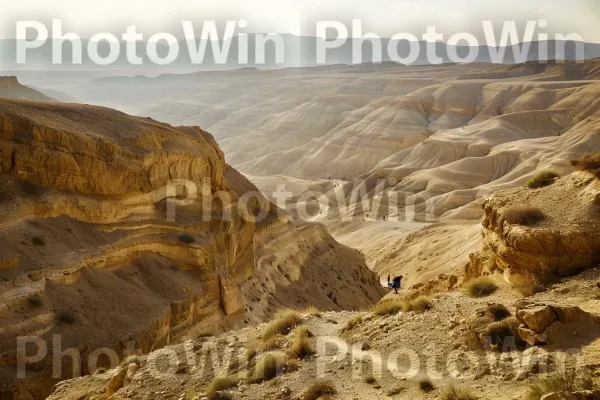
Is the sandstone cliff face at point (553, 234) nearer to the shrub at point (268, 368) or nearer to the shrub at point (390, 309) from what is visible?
the shrub at point (390, 309)

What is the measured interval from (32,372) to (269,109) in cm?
13407

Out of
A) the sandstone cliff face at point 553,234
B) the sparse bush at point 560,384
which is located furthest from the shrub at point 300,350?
the sandstone cliff face at point 553,234

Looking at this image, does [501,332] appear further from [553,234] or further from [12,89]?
[12,89]

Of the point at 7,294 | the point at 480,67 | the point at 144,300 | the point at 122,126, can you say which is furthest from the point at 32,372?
the point at 480,67

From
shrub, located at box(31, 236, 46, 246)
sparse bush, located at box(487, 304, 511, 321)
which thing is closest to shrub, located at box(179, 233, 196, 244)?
shrub, located at box(31, 236, 46, 246)

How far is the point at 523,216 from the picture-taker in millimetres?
10844

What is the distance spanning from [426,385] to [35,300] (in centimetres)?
896

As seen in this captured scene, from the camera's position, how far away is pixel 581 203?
10586 millimetres

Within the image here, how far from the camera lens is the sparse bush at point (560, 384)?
19.3ft

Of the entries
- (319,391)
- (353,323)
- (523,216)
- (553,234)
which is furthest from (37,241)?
(553,234)

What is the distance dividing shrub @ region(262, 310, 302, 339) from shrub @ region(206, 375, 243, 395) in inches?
76.3

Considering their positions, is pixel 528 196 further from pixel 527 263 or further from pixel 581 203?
pixel 527 263

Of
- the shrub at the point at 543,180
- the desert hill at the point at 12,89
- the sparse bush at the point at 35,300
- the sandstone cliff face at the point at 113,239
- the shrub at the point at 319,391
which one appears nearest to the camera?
the shrub at the point at 319,391

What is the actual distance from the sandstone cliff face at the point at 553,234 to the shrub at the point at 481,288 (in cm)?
42
